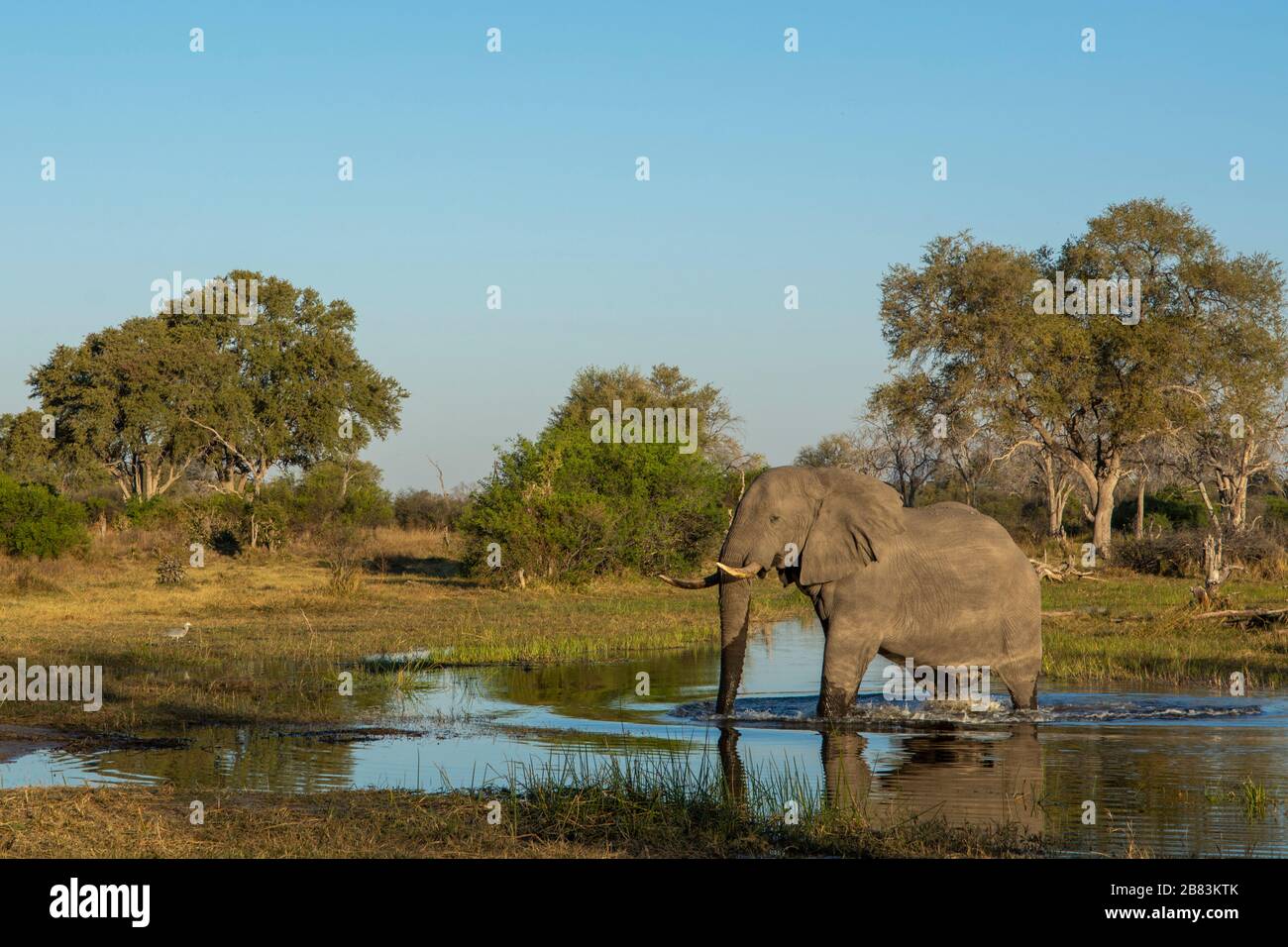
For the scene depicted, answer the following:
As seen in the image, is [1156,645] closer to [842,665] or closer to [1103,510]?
[842,665]

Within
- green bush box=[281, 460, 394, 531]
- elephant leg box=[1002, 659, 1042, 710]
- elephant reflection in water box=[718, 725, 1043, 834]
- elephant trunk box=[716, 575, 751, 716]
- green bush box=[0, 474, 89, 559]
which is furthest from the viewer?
green bush box=[281, 460, 394, 531]

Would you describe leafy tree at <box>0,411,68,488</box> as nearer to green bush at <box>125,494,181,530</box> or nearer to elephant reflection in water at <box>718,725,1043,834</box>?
green bush at <box>125,494,181,530</box>

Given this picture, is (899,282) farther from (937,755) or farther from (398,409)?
(937,755)

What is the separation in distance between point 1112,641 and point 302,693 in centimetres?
956

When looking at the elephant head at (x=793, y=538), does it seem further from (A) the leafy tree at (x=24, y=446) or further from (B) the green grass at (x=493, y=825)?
(A) the leafy tree at (x=24, y=446)

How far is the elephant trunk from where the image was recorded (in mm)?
12547

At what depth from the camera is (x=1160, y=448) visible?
39.4m

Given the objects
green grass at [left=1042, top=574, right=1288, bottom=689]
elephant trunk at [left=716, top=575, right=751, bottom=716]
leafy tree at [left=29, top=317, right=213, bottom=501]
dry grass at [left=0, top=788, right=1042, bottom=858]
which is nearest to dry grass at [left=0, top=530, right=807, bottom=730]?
elephant trunk at [left=716, top=575, right=751, bottom=716]

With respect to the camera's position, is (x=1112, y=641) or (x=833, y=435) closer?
(x=1112, y=641)

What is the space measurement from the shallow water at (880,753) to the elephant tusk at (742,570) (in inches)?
50.5

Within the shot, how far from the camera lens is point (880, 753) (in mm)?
10945

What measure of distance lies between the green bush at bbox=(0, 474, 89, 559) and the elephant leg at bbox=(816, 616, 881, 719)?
2471 centimetres

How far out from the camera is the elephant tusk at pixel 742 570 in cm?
1229
